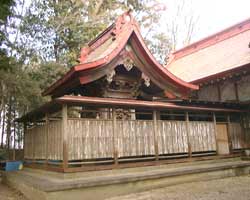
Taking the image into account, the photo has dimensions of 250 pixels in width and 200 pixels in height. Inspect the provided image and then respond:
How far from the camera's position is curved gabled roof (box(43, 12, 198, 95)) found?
830 cm

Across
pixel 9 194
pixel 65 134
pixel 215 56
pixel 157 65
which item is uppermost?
pixel 215 56

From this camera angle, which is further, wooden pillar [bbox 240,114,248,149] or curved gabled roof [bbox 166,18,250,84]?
curved gabled roof [bbox 166,18,250,84]

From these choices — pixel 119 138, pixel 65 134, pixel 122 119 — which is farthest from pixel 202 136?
pixel 65 134

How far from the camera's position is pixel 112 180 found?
6.69 meters

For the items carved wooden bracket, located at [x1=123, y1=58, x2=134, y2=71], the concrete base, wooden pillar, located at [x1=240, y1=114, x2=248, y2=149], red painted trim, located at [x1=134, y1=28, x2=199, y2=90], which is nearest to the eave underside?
wooden pillar, located at [x1=240, y1=114, x2=248, y2=149]

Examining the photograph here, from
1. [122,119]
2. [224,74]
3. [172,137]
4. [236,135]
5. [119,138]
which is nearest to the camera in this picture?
[119,138]

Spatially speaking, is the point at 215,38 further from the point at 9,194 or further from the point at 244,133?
the point at 9,194

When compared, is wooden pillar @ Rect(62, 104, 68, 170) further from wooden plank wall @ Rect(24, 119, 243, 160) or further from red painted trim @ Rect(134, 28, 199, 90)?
red painted trim @ Rect(134, 28, 199, 90)

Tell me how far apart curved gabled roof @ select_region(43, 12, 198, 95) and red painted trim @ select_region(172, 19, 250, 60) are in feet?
25.5

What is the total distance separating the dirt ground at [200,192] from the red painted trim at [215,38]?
10.1 meters

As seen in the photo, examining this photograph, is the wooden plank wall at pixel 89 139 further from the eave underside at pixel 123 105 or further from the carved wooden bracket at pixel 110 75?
the carved wooden bracket at pixel 110 75

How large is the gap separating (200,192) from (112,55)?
4.64 metres

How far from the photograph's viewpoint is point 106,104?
7.90m

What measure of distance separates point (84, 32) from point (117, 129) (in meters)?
11.5
